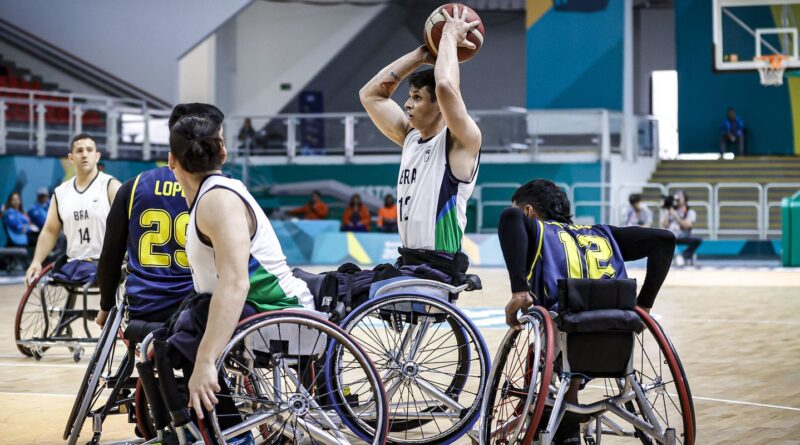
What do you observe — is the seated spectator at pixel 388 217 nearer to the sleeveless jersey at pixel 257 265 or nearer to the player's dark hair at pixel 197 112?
the player's dark hair at pixel 197 112

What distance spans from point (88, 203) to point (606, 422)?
5.02m

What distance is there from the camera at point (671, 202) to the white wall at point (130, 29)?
999 centimetres

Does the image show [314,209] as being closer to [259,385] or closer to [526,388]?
[526,388]

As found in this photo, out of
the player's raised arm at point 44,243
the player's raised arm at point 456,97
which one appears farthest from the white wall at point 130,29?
the player's raised arm at point 456,97

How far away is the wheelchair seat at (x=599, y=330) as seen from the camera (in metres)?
4.53

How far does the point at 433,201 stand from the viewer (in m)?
5.52

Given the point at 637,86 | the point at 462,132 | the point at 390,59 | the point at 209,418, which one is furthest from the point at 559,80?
the point at 209,418

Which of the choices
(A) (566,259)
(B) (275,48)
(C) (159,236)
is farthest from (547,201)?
(B) (275,48)

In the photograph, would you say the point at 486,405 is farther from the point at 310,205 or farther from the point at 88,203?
the point at 310,205

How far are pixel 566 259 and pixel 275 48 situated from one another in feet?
83.4

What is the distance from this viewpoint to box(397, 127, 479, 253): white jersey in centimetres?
552

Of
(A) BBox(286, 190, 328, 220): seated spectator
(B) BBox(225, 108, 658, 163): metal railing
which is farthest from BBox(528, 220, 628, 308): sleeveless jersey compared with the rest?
(A) BBox(286, 190, 328, 220): seated spectator

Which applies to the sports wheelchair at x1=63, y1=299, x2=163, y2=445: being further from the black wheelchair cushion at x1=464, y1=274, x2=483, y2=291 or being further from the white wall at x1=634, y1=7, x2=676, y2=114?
the white wall at x1=634, y1=7, x2=676, y2=114

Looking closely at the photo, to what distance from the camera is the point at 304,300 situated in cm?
458
